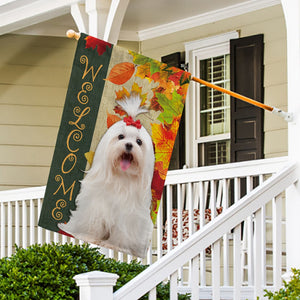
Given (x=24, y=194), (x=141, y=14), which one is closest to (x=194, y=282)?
(x=24, y=194)

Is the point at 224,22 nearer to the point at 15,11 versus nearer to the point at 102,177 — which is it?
the point at 15,11

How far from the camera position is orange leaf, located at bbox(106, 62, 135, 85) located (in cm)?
404

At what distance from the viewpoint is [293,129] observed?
403 cm

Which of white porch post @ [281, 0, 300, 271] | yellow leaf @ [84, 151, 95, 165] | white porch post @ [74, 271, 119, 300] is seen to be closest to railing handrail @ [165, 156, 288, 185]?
white porch post @ [281, 0, 300, 271]

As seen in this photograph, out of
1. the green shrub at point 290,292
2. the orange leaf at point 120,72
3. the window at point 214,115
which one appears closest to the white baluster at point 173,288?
the green shrub at point 290,292

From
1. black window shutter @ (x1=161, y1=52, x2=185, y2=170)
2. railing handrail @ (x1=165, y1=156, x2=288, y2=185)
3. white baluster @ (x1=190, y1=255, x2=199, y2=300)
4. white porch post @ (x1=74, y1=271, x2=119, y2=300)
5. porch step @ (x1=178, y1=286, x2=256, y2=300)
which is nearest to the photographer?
white porch post @ (x1=74, y1=271, x2=119, y2=300)

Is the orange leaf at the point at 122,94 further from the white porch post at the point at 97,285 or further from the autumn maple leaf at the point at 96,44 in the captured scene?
the white porch post at the point at 97,285

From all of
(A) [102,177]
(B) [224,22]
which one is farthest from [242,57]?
(A) [102,177]

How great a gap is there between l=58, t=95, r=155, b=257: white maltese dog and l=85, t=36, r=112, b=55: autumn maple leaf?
33 centimetres

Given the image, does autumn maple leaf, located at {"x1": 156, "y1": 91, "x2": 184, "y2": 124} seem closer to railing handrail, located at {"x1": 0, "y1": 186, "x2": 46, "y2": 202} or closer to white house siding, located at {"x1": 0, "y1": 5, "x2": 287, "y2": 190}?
railing handrail, located at {"x1": 0, "y1": 186, "x2": 46, "y2": 202}

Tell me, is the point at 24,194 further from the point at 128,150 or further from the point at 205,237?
the point at 205,237

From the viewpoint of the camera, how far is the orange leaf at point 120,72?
4041mm

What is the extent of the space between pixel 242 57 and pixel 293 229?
3.36 metres

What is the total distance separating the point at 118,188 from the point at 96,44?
869mm
